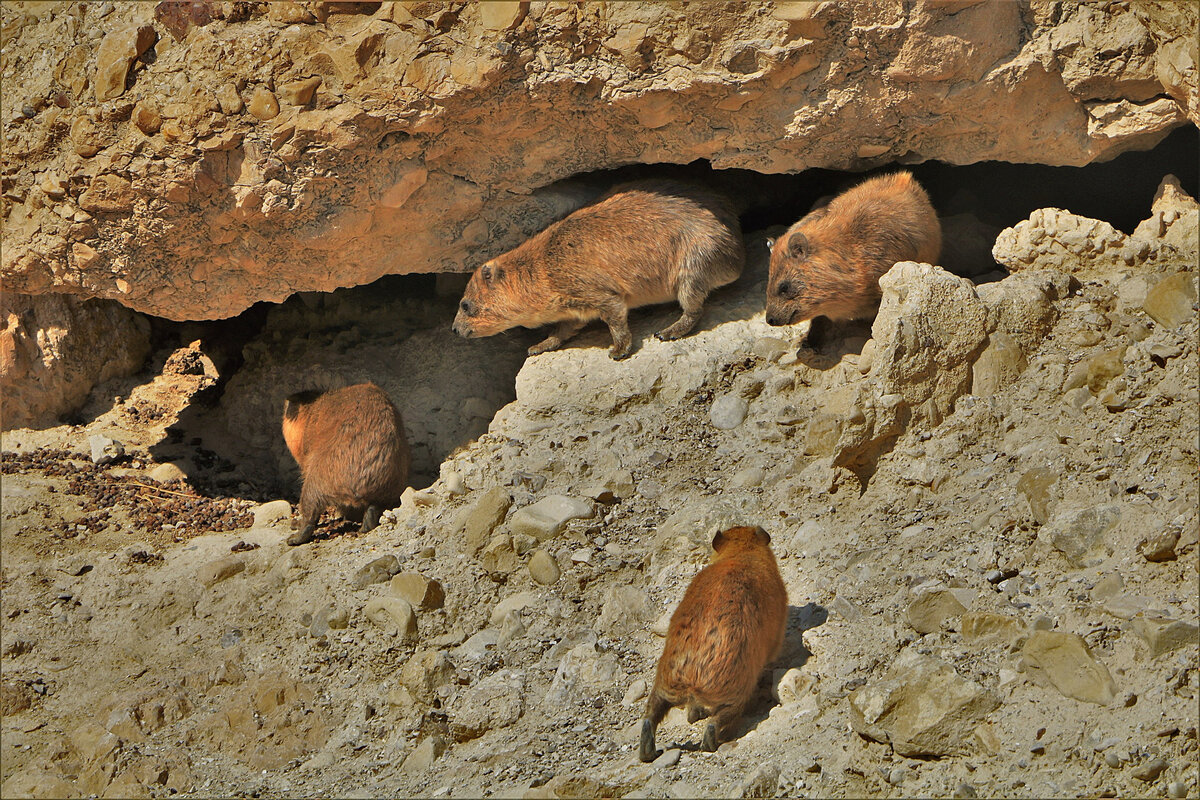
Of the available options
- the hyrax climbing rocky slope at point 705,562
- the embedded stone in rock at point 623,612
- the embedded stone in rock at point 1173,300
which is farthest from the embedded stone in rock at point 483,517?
the embedded stone in rock at point 1173,300

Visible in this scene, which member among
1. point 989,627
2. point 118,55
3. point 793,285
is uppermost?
point 118,55

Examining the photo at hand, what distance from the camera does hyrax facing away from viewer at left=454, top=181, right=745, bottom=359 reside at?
251 inches

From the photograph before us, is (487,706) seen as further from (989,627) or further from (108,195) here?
(108,195)

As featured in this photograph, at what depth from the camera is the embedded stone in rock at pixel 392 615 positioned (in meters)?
5.00

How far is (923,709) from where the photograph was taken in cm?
361

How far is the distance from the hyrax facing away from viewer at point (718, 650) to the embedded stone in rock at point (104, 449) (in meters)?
4.69

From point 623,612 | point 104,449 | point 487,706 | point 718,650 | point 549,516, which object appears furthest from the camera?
point 104,449

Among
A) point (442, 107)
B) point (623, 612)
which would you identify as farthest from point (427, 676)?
point (442, 107)

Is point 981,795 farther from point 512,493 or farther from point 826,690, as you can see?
point 512,493

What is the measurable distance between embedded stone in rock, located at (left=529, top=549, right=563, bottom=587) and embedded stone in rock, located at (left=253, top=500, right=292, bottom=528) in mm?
2138

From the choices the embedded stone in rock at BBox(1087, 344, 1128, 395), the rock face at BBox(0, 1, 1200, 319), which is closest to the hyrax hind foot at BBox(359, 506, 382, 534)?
the rock face at BBox(0, 1, 1200, 319)

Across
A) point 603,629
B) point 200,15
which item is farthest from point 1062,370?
point 200,15

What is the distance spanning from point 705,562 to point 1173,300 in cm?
261

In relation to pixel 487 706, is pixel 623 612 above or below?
above
